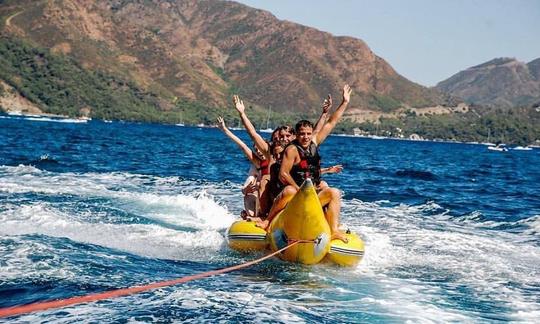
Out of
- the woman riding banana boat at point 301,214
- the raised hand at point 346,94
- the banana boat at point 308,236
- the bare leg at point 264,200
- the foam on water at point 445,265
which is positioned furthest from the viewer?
the bare leg at point 264,200

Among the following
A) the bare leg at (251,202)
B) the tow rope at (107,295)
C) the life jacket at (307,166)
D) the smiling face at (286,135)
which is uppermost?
the smiling face at (286,135)

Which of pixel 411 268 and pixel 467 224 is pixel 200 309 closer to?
pixel 411 268

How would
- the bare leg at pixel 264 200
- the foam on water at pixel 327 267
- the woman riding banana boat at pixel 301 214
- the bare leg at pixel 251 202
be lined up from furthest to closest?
the bare leg at pixel 251 202 → the bare leg at pixel 264 200 → the woman riding banana boat at pixel 301 214 → the foam on water at pixel 327 267

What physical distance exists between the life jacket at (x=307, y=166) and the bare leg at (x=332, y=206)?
0.25m

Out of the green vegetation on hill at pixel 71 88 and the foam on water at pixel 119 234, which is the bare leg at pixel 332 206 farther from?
the green vegetation on hill at pixel 71 88

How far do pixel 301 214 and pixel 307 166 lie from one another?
74 cm

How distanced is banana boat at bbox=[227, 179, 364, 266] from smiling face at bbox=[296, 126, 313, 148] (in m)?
0.66

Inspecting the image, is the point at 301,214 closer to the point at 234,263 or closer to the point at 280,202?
the point at 280,202

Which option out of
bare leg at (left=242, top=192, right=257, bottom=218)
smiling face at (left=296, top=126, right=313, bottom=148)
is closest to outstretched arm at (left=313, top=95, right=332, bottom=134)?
smiling face at (left=296, top=126, right=313, bottom=148)

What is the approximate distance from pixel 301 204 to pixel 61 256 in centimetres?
292

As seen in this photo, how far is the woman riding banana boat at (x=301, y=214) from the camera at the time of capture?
812cm

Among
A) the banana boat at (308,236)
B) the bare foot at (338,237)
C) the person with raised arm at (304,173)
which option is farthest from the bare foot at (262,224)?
the bare foot at (338,237)

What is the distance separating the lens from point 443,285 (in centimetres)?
783

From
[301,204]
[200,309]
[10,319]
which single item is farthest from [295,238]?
[10,319]
